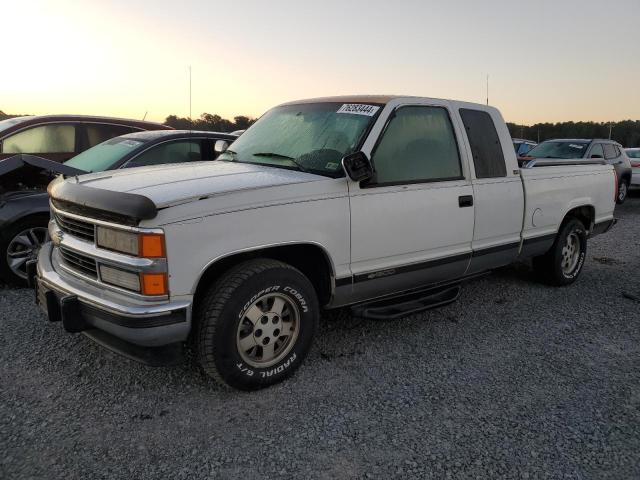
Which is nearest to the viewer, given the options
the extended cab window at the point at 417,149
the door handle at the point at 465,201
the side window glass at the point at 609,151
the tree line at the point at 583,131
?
the extended cab window at the point at 417,149

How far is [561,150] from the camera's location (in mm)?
13102

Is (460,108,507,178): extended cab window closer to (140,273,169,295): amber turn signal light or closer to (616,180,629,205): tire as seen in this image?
(140,273,169,295): amber turn signal light

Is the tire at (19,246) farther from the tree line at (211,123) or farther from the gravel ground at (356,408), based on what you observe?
the tree line at (211,123)

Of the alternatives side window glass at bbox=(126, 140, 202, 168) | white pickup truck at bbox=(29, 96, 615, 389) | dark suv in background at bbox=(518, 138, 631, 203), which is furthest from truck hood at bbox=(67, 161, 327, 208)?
dark suv in background at bbox=(518, 138, 631, 203)

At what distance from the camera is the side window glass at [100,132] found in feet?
24.3

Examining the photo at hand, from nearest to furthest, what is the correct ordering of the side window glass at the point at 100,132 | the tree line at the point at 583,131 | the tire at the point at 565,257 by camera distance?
the tire at the point at 565,257
the side window glass at the point at 100,132
the tree line at the point at 583,131

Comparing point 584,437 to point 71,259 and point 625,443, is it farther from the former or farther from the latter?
point 71,259

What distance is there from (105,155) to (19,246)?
1568mm

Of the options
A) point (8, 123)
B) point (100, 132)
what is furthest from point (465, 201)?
point (8, 123)

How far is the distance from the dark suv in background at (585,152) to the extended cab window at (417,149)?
8741mm

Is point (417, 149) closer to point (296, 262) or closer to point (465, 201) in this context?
point (465, 201)

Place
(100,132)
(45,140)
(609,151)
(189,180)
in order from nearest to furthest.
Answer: (189,180), (45,140), (100,132), (609,151)

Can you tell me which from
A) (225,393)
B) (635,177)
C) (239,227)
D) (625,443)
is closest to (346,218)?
(239,227)

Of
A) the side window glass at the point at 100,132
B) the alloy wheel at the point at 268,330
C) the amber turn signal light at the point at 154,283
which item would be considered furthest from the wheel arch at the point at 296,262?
the side window glass at the point at 100,132
